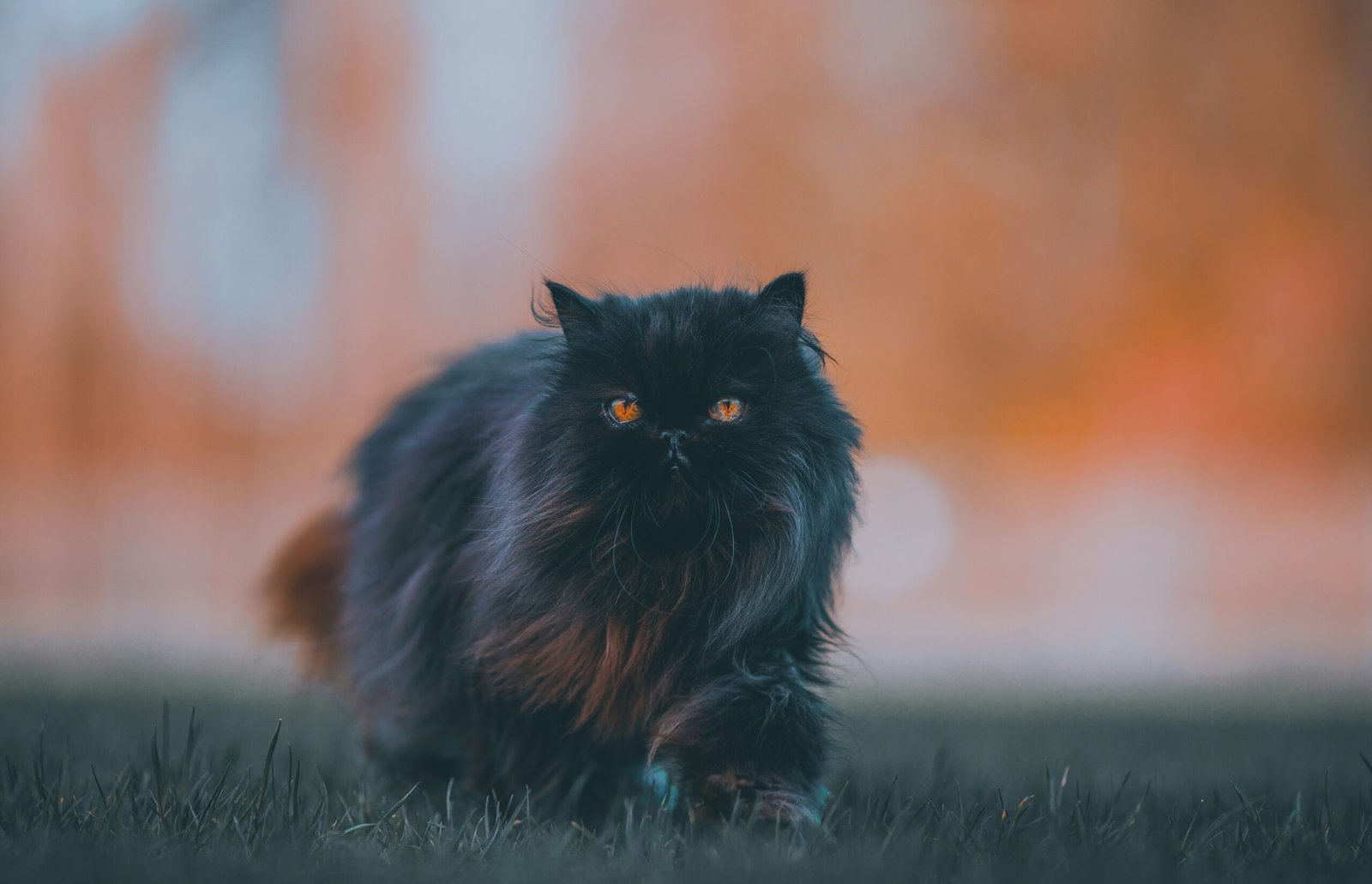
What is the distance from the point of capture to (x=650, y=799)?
6.32ft

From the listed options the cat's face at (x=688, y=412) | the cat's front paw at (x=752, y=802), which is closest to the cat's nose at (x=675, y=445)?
the cat's face at (x=688, y=412)

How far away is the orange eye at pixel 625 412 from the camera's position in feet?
6.71

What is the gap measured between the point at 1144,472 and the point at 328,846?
7.19 metres

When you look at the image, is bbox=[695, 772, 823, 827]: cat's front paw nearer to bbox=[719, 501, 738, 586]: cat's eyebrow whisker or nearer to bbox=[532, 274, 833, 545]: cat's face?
bbox=[719, 501, 738, 586]: cat's eyebrow whisker

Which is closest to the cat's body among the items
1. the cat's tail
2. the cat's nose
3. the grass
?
the cat's nose

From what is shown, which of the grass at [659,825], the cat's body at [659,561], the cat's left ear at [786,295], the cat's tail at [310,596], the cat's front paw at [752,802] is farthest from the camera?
the cat's tail at [310,596]

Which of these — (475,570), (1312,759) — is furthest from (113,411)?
(1312,759)

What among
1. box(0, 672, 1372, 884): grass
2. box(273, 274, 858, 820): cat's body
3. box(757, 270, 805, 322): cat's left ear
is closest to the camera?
box(0, 672, 1372, 884): grass

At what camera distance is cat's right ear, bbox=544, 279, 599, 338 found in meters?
2.16

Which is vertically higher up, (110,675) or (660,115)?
(660,115)

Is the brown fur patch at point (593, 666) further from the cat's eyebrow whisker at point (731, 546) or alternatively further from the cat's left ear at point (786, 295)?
the cat's left ear at point (786, 295)

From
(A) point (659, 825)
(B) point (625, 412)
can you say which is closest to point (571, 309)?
(B) point (625, 412)

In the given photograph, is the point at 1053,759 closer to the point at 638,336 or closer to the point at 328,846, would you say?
the point at 638,336

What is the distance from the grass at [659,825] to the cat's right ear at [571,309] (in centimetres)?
98
